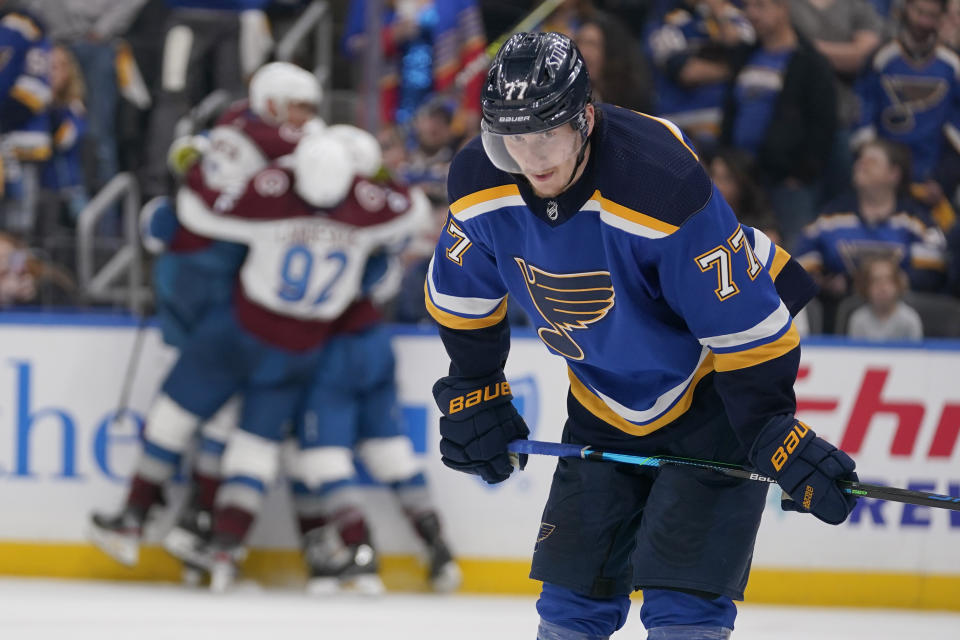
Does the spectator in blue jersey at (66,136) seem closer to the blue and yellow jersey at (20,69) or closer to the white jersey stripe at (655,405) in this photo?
the blue and yellow jersey at (20,69)

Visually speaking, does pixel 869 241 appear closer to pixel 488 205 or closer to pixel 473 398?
pixel 473 398

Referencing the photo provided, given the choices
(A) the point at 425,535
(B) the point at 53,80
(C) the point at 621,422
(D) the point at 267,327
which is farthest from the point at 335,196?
(C) the point at 621,422

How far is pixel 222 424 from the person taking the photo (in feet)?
16.4

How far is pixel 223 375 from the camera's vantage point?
16.2ft

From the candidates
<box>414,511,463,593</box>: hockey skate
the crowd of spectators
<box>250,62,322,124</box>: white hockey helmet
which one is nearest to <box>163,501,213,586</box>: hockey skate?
<box>414,511,463,593</box>: hockey skate

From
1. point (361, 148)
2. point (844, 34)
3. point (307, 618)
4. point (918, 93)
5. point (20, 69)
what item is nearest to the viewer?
point (307, 618)

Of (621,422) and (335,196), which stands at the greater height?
(621,422)

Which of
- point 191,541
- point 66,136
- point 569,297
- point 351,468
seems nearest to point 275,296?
point 351,468

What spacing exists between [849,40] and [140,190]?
10.7 feet

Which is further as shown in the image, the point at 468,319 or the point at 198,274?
the point at 198,274

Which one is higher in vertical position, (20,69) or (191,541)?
(20,69)

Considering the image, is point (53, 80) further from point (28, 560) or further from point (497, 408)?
point (497, 408)

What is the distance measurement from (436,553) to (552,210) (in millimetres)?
2813

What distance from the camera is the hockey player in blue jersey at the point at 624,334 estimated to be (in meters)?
2.25
